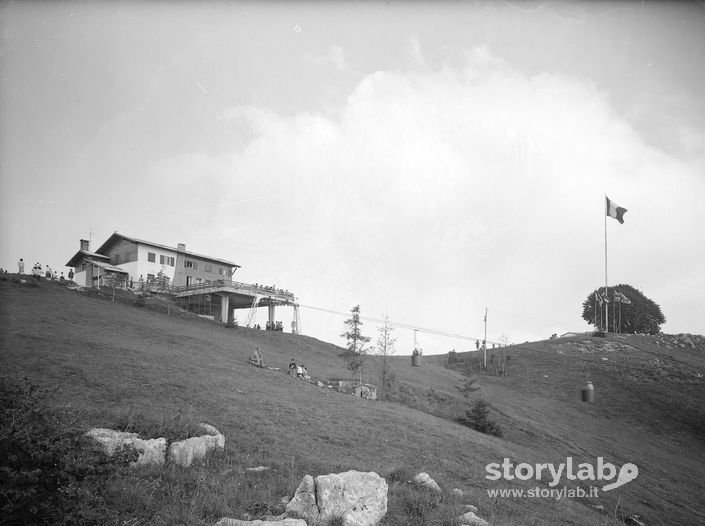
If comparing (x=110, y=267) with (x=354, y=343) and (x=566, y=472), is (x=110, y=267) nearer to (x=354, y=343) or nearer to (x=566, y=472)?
(x=354, y=343)

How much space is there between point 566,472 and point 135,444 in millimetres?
28061

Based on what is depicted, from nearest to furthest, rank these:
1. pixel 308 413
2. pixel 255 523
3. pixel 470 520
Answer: pixel 255 523 → pixel 470 520 → pixel 308 413

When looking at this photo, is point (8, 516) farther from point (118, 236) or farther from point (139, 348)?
point (118, 236)

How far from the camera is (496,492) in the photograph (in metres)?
17.3

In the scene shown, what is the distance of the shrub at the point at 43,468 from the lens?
7.27m

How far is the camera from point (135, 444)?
457 inches

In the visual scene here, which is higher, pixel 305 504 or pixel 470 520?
pixel 305 504

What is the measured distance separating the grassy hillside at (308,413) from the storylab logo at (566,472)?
0.74m

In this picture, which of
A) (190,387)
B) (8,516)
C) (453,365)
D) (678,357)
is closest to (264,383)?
(190,387)

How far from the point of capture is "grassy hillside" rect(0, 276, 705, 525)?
44.6 ft

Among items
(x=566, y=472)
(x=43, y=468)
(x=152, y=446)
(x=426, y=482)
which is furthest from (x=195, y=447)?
(x=566, y=472)

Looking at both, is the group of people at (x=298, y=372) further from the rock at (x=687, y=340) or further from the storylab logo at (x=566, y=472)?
the rock at (x=687, y=340)

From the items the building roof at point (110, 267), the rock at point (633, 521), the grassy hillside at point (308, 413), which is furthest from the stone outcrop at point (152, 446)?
the building roof at point (110, 267)

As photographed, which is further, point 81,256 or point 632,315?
point 632,315
